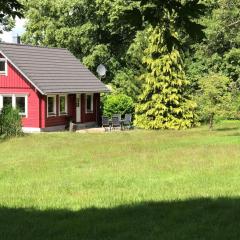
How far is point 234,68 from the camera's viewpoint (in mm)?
48281

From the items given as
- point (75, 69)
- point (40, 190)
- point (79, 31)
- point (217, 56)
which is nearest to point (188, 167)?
point (40, 190)

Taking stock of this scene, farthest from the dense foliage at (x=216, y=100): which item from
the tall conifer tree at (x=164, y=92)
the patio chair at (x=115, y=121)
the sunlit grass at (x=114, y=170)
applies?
the patio chair at (x=115, y=121)

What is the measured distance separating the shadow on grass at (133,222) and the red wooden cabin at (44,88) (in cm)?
2543

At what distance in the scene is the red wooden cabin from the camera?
1407 inches

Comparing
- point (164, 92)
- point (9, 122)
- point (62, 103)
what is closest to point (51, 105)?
point (62, 103)

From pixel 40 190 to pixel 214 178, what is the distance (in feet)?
14.8

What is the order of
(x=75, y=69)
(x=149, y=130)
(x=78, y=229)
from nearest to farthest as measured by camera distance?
1. (x=78, y=229)
2. (x=149, y=130)
3. (x=75, y=69)

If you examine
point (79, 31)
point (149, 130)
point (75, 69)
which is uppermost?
point (79, 31)

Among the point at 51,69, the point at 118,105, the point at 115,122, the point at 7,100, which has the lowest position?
the point at 115,122

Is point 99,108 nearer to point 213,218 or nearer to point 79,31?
point 79,31

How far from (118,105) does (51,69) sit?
217 inches

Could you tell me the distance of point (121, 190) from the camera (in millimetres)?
13109

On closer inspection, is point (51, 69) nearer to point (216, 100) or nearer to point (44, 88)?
point (44, 88)

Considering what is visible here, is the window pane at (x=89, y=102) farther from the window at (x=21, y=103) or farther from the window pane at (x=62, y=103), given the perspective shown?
the window at (x=21, y=103)
